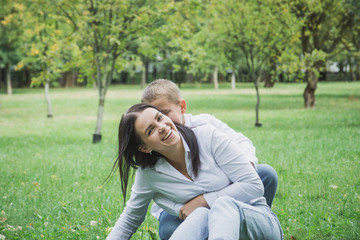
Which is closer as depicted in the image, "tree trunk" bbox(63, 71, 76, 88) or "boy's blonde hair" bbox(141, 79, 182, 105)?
"boy's blonde hair" bbox(141, 79, 182, 105)

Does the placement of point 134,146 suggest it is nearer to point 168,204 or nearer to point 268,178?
point 168,204

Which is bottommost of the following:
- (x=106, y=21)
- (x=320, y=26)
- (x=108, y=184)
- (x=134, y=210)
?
(x=108, y=184)

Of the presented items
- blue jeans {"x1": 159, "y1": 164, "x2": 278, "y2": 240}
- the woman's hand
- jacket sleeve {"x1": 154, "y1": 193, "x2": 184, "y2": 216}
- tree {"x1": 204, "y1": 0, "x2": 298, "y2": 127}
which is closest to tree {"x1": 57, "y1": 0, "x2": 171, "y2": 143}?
tree {"x1": 204, "y1": 0, "x2": 298, "y2": 127}

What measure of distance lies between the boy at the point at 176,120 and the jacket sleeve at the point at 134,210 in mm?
304

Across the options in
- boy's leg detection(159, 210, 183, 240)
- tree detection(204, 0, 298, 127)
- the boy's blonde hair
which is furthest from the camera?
tree detection(204, 0, 298, 127)

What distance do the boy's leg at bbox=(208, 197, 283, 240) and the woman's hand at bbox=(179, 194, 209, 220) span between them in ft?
0.96

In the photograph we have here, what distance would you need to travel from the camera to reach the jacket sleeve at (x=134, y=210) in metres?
3.00

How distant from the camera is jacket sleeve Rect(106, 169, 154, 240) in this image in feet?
9.86

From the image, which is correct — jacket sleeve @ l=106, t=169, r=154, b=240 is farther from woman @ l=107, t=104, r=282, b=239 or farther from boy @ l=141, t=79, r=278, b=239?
boy @ l=141, t=79, r=278, b=239

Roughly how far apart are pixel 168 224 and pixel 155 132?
2.84 feet

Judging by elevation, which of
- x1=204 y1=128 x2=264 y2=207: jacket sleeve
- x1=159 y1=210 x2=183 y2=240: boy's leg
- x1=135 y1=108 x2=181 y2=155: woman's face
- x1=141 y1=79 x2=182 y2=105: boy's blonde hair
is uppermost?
x1=141 y1=79 x2=182 y2=105: boy's blonde hair

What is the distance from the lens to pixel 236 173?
282 cm

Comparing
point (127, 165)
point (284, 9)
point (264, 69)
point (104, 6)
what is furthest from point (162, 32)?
point (127, 165)

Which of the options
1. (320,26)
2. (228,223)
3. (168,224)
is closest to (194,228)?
(228,223)
